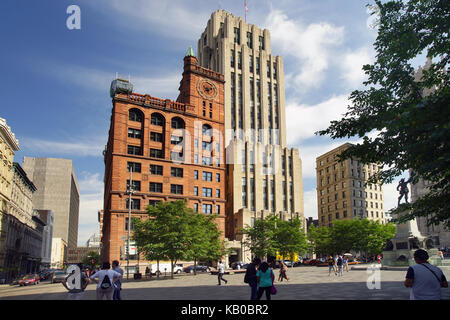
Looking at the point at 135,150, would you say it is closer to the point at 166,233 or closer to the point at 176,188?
the point at 176,188

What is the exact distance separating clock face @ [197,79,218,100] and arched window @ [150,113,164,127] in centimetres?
1098

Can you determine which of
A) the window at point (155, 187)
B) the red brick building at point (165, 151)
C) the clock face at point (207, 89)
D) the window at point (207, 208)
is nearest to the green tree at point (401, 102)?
the red brick building at point (165, 151)

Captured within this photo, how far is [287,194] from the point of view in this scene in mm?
90500

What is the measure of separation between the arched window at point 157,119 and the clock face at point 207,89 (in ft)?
36.0

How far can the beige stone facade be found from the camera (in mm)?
104188

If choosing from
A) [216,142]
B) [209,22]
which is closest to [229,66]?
[209,22]

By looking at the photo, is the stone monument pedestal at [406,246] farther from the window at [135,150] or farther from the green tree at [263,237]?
the window at [135,150]

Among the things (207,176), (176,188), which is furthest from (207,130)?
(176,188)

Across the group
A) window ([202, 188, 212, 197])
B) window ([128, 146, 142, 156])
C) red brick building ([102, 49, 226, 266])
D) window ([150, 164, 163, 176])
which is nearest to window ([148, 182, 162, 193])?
red brick building ([102, 49, 226, 266])

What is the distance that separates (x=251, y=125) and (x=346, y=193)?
34140 millimetres

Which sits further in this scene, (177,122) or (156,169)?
(177,122)

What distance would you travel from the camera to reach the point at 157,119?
67.4m

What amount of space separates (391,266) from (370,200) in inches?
2914
